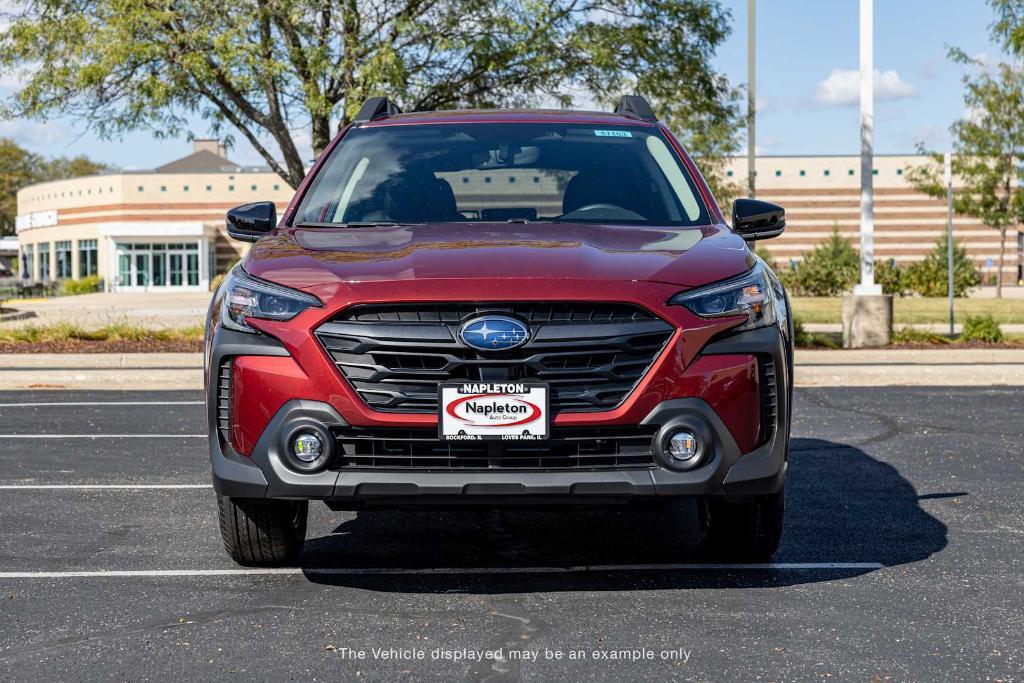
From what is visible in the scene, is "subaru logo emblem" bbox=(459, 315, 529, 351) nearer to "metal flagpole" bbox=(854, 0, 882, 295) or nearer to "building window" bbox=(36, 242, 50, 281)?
"metal flagpole" bbox=(854, 0, 882, 295)

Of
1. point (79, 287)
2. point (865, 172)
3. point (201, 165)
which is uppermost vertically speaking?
point (201, 165)

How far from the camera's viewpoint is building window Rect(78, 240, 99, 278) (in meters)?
84.6

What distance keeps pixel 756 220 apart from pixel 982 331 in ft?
42.5

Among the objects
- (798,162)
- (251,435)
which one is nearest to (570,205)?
(251,435)

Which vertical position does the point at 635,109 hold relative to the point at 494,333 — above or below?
above

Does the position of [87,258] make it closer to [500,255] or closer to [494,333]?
[500,255]

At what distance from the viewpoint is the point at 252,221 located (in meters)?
5.44

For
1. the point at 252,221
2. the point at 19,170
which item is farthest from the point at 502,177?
the point at 19,170

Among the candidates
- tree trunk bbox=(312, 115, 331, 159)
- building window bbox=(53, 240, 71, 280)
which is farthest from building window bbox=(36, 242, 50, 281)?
tree trunk bbox=(312, 115, 331, 159)

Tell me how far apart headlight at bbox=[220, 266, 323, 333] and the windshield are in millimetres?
968

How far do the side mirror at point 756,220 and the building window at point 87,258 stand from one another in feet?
274

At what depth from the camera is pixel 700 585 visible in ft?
16.0

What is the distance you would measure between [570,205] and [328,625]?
2183 mm

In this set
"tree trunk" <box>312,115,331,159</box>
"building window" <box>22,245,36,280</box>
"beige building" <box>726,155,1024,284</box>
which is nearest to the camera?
"tree trunk" <box>312,115,331,159</box>
